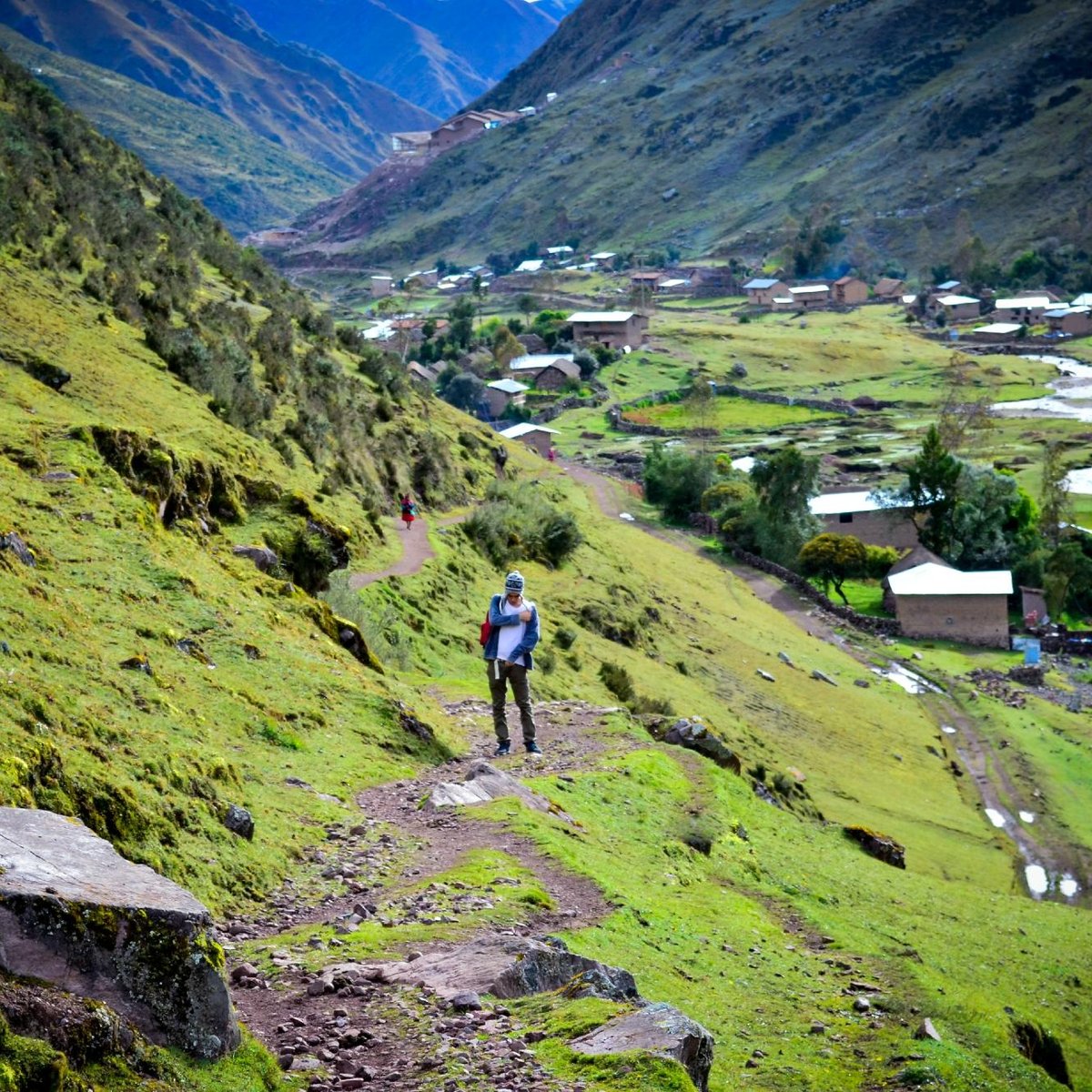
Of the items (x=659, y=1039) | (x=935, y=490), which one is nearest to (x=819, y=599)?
(x=935, y=490)

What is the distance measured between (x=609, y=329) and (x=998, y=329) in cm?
4101

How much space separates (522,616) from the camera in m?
17.3

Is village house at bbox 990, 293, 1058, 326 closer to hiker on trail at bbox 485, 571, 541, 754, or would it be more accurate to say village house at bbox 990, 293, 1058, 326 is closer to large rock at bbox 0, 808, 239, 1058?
hiker on trail at bbox 485, 571, 541, 754

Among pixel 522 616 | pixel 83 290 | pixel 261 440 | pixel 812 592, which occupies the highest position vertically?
pixel 83 290

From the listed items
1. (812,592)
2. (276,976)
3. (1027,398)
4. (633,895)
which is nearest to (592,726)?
(633,895)

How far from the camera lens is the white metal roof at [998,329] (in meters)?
136

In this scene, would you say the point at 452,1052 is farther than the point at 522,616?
No

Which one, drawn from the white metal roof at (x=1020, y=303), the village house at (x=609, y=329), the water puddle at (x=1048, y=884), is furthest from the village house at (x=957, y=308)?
the water puddle at (x=1048, y=884)

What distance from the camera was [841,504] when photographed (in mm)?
71875

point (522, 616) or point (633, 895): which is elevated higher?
point (522, 616)

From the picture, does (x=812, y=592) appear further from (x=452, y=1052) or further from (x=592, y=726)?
(x=452, y=1052)

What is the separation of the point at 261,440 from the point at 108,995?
25.6 metres

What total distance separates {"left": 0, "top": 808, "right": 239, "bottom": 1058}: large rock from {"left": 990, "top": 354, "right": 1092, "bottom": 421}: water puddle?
99577 mm

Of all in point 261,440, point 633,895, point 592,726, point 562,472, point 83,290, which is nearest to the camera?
point 633,895
